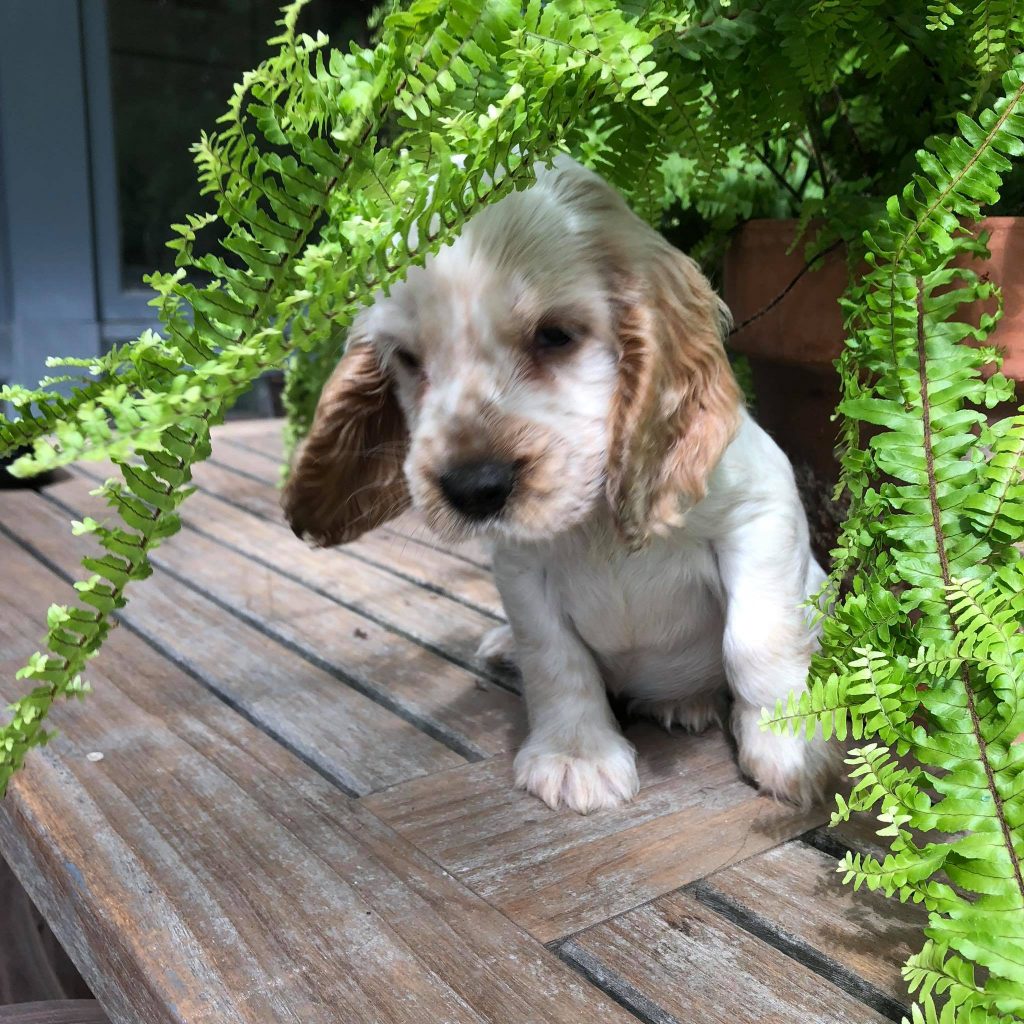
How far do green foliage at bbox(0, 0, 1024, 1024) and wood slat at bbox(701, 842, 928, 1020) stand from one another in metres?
0.05

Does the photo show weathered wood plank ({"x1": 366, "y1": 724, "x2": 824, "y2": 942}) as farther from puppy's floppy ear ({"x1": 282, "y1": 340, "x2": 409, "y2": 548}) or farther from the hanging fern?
puppy's floppy ear ({"x1": 282, "y1": 340, "x2": 409, "y2": 548})

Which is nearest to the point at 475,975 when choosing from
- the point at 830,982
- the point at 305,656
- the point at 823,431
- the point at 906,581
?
the point at 830,982

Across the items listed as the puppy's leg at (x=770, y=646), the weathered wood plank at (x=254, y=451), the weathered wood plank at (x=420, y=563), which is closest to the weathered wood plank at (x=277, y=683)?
the weathered wood plank at (x=420, y=563)

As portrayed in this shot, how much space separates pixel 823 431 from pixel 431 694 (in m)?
0.80

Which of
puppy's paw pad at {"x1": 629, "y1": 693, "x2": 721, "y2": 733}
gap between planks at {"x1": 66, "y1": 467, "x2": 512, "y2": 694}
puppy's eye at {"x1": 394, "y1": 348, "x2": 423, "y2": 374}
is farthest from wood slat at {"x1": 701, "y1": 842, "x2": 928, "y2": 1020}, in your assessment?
puppy's eye at {"x1": 394, "y1": 348, "x2": 423, "y2": 374}

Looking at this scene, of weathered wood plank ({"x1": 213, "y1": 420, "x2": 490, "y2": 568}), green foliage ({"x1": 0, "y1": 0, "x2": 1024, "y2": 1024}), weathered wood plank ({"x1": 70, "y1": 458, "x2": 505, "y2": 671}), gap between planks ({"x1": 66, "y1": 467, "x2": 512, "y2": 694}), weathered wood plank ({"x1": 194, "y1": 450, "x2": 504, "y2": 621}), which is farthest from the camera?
weathered wood plank ({"x1": 213, "y1": 420, "x2": 490, "y2": 568})

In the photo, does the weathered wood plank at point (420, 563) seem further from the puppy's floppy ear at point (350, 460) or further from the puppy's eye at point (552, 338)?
the puppy's eye at point (552, 338)

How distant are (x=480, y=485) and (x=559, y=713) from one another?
45cm

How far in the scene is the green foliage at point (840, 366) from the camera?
2.85 feet

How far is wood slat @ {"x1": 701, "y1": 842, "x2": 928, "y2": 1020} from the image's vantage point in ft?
3.42

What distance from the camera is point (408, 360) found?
1.44 meters

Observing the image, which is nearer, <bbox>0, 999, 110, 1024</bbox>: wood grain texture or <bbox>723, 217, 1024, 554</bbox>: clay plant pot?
<bbox>0, 999, 110, 1024</bbox>: wood grain texture

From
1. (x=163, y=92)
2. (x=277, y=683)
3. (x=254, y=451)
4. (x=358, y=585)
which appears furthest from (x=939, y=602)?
(x=163, y=92)

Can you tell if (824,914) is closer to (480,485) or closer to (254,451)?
(480,485)
